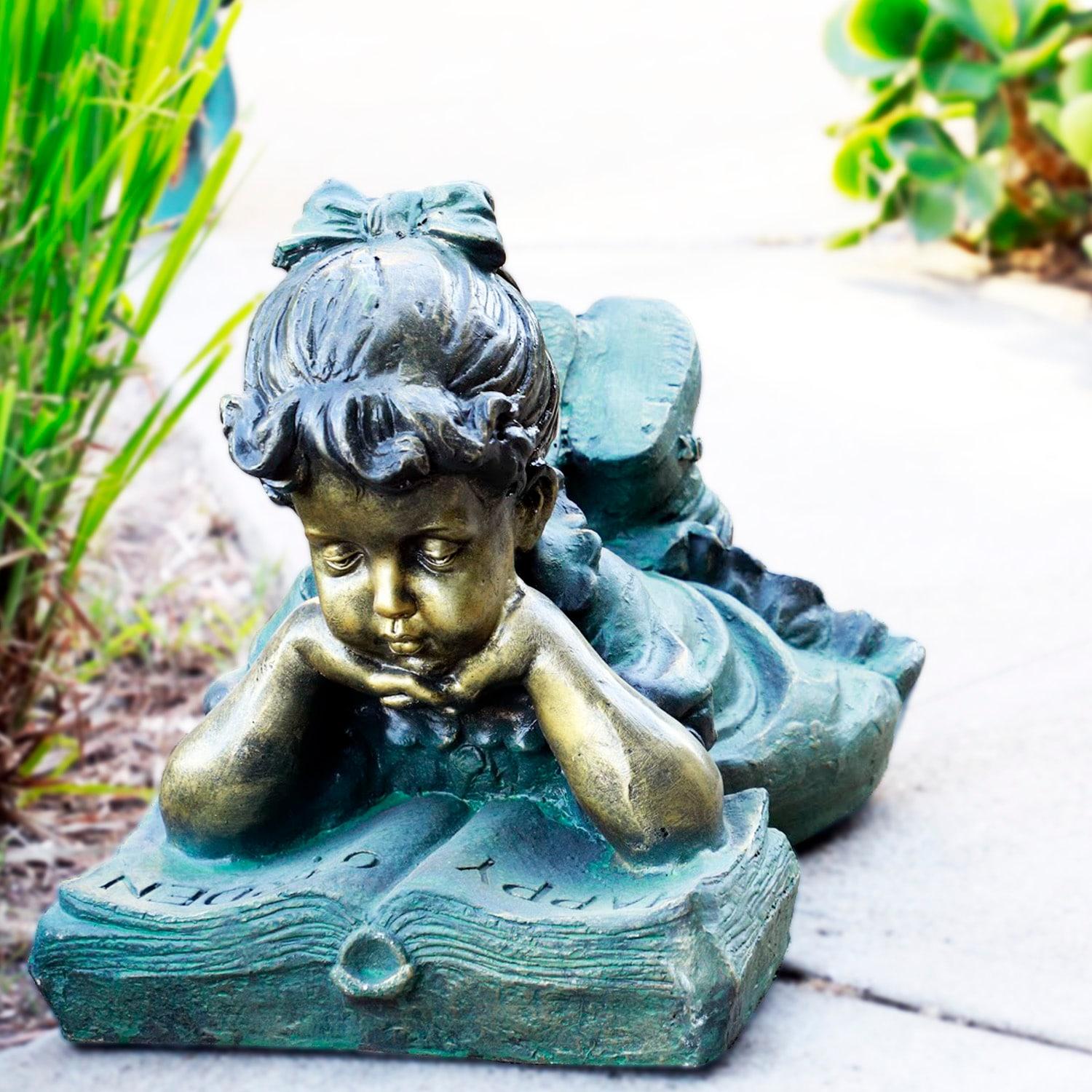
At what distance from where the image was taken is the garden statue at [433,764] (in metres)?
1.56

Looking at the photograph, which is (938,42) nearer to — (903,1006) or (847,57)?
(847,57)

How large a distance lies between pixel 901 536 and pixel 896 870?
50.6 inches

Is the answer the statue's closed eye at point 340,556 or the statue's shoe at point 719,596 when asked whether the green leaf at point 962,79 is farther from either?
the statue's closed eye at point 340,556

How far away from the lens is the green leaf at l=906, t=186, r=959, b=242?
4.63 m

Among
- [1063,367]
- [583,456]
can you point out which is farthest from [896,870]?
[1063,367]

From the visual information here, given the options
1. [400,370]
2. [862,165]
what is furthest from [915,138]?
[400,370]

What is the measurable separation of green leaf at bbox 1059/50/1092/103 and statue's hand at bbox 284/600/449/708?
3.12 m

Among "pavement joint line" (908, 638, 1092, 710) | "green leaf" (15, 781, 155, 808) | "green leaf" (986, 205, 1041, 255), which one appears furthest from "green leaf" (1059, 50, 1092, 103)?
"green leaf" (15, 781, 155, 808)

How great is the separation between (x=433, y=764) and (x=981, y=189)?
10.2 feet

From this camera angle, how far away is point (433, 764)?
6.26 ft

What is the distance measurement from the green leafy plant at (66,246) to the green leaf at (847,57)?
90.8 inches

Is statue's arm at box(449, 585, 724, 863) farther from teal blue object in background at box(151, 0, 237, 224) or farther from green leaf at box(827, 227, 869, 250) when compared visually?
teal blue object in background at box(151, 0, 237, 224)

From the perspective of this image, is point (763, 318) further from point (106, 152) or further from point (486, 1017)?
point (486, 1017)

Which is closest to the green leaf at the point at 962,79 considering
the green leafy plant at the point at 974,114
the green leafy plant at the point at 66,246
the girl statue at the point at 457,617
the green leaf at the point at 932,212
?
Answer: the green leafy plant at the point at 974,114
